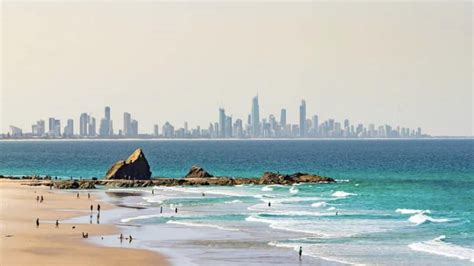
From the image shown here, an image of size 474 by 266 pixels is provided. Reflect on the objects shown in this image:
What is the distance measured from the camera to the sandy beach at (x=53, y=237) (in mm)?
53781

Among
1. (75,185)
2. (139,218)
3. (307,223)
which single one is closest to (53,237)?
(139,218)

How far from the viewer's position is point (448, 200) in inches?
3765

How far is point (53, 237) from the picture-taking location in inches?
2532

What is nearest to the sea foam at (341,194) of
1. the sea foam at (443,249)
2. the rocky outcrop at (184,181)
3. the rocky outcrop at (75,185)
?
the rocky outcrop at (184,181)

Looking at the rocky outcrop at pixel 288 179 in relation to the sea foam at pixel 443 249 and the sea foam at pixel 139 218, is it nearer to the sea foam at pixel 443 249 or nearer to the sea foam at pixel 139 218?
the sea foam at pixel 139 218

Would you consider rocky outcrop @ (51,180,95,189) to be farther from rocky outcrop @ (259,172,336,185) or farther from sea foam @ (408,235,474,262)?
sea foam @ (408,235,474,262)

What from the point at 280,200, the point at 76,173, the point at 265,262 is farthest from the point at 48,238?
the point at 76,173

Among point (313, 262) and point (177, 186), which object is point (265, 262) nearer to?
point (313, 262)

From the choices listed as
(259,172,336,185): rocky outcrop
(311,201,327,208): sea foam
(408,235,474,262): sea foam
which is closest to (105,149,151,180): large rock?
(259,172,336,185): rocky outcrop

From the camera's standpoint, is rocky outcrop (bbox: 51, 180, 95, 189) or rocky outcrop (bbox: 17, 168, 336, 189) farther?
rocky outcrop (bbox: 17, 168, 336, 189)

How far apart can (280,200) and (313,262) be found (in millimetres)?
41316

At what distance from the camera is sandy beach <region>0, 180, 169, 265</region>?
5378 centimetres

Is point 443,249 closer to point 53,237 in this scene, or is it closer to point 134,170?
point 53,237

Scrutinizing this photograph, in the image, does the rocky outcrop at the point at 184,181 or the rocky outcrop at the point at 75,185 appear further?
the rocky outcrop at the point at 184,181
